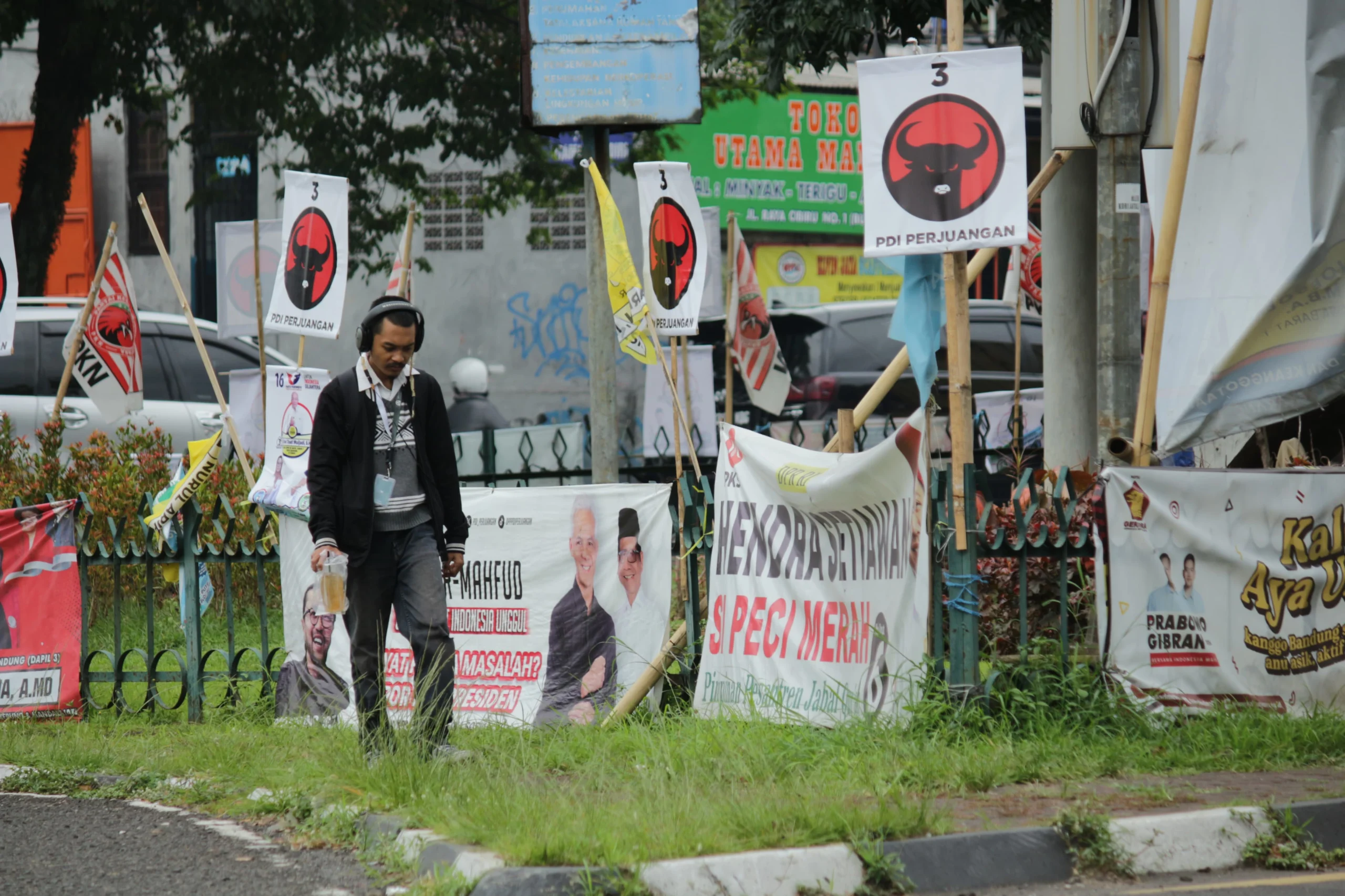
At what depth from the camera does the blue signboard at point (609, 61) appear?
335 inches

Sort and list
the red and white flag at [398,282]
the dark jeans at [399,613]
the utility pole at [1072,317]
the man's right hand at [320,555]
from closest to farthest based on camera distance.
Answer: the man's right hand at [320,555] < the dark jeans at [399,613] < the red and white flag at [398,282] < the utility pole at [1072,317]

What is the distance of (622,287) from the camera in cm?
729

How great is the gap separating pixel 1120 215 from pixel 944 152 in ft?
4.48

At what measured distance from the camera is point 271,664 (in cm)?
741

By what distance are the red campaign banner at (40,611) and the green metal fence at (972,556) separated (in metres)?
4.38

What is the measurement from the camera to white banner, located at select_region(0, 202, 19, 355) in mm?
9586

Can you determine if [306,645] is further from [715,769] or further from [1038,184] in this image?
[1038,184]

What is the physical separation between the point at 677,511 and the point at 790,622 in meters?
1.00

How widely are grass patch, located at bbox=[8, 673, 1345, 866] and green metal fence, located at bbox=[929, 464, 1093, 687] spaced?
19 cm

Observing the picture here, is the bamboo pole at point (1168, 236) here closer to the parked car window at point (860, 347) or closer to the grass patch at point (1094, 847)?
the grass patch at point (1094, 847)

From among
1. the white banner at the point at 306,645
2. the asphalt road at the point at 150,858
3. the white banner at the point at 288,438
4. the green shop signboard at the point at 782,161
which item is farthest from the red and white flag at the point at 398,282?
the green shop signboard at the point at 782,161

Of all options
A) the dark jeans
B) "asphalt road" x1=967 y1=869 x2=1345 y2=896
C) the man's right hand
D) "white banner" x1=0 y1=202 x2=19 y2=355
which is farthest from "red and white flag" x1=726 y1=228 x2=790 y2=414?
"asphalt road" x1=967 y1=869 x2=1345 y2=896

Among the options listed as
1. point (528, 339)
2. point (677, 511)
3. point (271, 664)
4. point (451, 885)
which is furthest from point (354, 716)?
point (528, 339)

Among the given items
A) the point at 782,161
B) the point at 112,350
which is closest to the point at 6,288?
the point at 112,350
